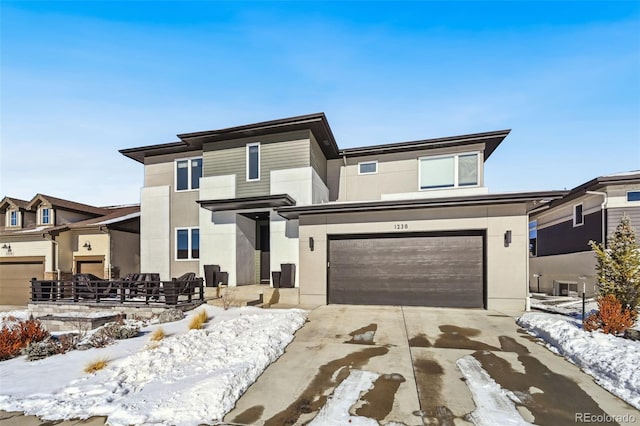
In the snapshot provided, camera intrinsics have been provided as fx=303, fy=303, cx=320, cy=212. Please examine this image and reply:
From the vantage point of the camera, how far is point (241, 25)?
481 inches

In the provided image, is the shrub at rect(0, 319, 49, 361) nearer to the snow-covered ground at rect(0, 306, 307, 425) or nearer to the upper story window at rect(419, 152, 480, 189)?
the snow-covered ground at rect(0, 306, 307, 425)

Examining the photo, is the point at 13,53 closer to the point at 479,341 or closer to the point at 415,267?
the point at 415,267

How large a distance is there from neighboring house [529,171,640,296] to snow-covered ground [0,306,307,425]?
548 inches

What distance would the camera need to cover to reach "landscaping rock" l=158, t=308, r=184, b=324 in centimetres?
952

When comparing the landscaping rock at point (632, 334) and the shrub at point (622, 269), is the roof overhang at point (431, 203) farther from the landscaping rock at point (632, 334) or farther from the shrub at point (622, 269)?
the landscaping rock at point (632, 334)

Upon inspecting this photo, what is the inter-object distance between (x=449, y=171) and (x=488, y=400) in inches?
465

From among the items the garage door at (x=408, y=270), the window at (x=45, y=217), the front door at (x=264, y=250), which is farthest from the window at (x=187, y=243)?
the window at (x=45, y=217)

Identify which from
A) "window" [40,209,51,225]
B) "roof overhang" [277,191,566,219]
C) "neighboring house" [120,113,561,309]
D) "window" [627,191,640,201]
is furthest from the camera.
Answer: "window" [40,209,51,225]

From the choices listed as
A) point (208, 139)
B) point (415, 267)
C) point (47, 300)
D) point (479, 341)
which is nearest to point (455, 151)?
point (415, 267)

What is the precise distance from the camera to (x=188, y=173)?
1606cm

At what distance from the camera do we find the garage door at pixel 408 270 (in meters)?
10.8

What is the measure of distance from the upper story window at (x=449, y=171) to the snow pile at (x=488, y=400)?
10.3 meters

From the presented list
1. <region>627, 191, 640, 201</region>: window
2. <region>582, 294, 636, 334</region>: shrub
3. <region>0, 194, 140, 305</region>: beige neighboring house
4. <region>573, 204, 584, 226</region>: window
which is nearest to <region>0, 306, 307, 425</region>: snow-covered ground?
<region>582, 294, 636, 334</region>: shrub

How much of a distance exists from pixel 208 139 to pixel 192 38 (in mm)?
4251
